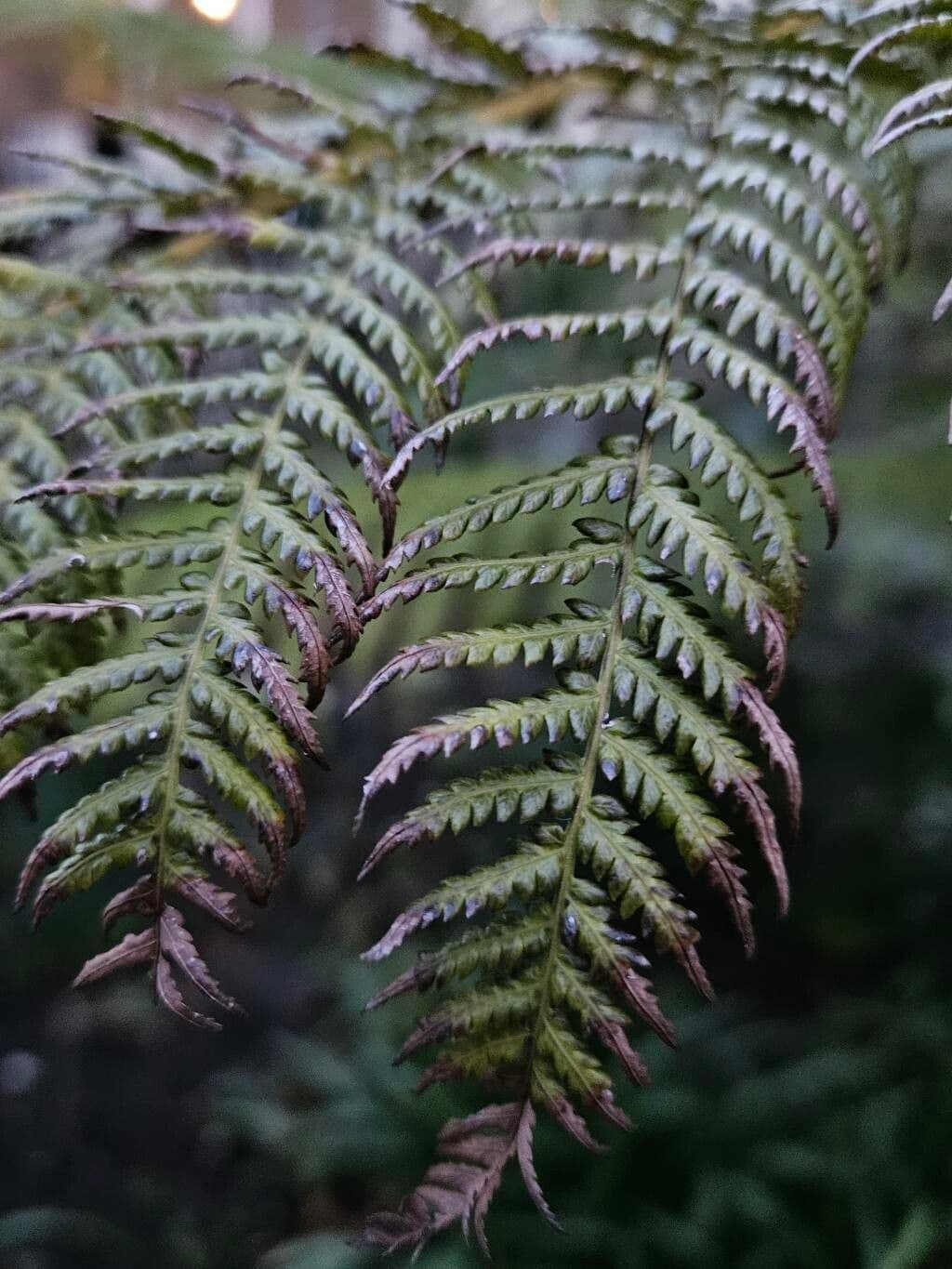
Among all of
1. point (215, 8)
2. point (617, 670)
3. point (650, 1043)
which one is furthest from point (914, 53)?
point (215, 8)

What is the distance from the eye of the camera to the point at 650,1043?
2416mm

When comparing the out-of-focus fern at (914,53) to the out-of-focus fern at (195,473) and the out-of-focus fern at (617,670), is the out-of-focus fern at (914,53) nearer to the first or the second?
the out-of-focus fern at (617,670)

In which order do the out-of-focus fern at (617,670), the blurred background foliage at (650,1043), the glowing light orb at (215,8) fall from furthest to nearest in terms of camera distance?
1. the glowing light orb at (215,8)
2. the blurred background foliage at (650,1043)
3. the out-of-focus fern at (617,670)

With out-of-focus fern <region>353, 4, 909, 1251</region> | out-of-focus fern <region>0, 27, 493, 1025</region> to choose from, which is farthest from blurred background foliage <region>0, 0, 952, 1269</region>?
out-of-focus fern <region>353, 4, 909, 1251</region>

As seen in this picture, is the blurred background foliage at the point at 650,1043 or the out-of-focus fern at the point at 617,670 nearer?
the out-of-focus fern at the point at 617,670

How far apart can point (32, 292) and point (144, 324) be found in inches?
4.6

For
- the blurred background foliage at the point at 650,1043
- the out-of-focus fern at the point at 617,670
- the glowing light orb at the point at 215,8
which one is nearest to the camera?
the out-of-focus fern at the point at 617,670

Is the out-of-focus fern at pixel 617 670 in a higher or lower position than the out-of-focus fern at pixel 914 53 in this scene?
lower

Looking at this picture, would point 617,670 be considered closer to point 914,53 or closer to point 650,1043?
point 914,53

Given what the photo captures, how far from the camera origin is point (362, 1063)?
2.50 m

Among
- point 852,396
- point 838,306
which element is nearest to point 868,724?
point 852,396

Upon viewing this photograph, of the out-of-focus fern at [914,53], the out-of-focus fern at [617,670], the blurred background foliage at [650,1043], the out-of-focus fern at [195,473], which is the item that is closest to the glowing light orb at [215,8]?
the blurred background foliage at [650,1043]

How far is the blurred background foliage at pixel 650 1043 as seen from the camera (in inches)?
79.7

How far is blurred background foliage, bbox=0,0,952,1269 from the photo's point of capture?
2023 millimetres
